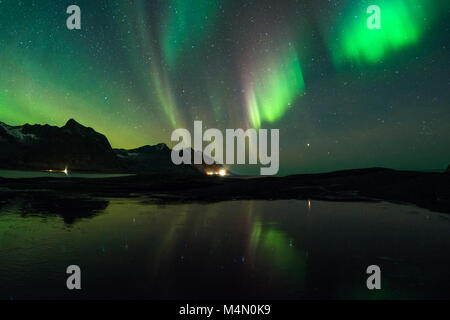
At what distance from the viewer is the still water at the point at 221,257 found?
7516mm

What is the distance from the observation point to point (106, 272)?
28.4ft

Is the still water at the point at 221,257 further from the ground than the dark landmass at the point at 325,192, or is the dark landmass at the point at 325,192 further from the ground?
the dark landmass at the point at 325,192

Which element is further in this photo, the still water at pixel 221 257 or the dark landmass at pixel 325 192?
the dark landmass at pixel 325 192

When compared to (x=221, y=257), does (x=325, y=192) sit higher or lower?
higher

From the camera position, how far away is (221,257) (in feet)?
33.9

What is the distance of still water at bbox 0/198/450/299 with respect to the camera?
7.52 m

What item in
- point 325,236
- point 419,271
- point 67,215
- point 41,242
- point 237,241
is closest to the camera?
point 419,271

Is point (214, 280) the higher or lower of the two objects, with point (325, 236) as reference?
lower

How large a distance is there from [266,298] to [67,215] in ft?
51.0

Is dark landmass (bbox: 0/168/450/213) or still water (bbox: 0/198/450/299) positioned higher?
dark landmass (bbox: 0/168/450/213)

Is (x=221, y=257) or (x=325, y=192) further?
(x=325, y=192)

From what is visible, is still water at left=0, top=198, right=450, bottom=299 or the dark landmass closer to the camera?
still water at left=0, top=198, right=450, bottom=299

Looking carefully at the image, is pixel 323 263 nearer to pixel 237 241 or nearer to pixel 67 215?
pixel 237 241
